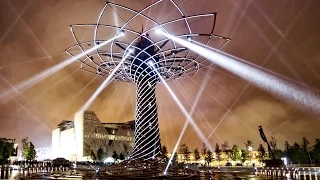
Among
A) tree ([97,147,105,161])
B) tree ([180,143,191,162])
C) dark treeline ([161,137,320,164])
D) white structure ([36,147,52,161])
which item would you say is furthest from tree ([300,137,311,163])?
white structure ([36,147,52,161])

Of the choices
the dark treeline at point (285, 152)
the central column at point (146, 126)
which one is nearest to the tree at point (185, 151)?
the dark treeline at point (285, 152)

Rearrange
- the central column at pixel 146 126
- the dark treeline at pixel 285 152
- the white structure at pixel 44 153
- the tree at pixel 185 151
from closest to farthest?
1. the central column at pixel 146 126
2. the dark treeline at pixel 285 152
3. the tree at pixel 185 151
4. the white structure at pixel 44 153

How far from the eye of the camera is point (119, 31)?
26.6 metres

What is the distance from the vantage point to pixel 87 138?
331ft

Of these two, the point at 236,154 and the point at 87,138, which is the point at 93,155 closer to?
the point at 87,138


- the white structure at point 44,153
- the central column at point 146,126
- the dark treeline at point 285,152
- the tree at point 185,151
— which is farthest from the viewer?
the white structure at point 44,153

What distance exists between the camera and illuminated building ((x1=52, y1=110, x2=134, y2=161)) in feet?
331

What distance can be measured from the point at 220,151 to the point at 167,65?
80478 mm

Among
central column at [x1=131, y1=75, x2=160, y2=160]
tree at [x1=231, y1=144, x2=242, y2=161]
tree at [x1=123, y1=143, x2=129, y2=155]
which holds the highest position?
central column at [x1=131, y1=75, x2=160, y2=160]

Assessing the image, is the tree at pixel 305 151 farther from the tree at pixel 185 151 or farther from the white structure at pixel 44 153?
the white structure at pixel 44 153

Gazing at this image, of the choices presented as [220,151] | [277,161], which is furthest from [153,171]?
[220,151]

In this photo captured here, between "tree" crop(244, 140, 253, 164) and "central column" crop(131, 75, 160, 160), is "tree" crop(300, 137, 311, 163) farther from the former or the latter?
"central column" crop(131, 75, 160, 160)

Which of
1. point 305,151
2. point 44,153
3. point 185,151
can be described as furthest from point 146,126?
point 44,153

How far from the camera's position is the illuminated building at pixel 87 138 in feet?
331
